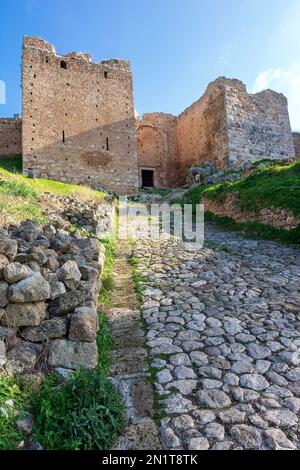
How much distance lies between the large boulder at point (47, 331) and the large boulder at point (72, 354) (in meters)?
0.07

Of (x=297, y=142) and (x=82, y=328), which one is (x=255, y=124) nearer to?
(x=297, y=142)

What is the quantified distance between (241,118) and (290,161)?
8.92 m

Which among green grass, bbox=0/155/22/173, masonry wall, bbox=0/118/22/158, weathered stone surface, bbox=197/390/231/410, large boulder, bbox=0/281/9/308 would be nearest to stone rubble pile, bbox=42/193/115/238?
large boulder, bbox=0/281/9/308

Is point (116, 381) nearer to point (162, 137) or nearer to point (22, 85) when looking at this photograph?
point (22, 85)

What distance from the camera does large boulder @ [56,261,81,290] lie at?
367 cm

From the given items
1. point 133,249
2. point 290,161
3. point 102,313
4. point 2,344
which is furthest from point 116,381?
point 290,161

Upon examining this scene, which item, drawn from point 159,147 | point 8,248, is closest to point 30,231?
point 8,248

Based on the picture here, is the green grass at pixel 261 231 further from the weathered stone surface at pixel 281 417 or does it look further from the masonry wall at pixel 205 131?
the masonry wall at pixel 205 131

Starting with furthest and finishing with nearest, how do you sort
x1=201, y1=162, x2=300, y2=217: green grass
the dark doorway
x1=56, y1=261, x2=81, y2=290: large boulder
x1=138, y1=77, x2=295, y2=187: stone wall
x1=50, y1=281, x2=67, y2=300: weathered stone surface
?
the dark doorway → x1=138, y1=77, x2=295, y2=187: stone wall → x1=201, y1=162, x2=300, y2=217: green grass → x1=56, y1=261, x2=81, y2=290: large boulder → x1=50, y1=281, x2=67, y2=300: weathered stone surface

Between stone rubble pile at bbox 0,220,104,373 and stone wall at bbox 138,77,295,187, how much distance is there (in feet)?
56.9

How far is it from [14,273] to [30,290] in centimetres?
22

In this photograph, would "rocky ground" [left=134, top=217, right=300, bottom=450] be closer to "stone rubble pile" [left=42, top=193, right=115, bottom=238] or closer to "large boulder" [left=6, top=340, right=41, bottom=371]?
"large boulder" [left=6, top=340, right=41, bottom=371]

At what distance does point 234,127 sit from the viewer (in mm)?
19875

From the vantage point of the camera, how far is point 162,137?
25.8 metres
